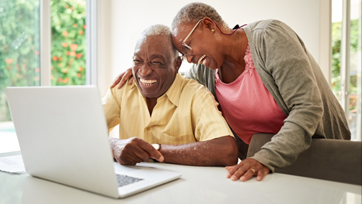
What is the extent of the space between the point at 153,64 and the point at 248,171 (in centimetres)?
71

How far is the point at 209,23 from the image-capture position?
4.95ft

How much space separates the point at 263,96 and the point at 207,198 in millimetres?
779

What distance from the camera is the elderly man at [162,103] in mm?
1442

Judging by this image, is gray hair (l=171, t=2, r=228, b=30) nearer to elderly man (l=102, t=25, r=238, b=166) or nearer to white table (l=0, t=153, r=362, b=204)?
elderly man (l=102, t=25, r=238, b=166)

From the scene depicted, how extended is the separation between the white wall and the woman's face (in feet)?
3.65

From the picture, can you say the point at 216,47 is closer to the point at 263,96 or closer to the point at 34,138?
the point at 263,96

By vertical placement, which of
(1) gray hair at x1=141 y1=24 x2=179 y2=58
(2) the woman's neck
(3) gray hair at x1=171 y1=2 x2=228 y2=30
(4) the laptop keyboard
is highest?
(3) gray hair at x1=171 y1=2 x2=228 y2=30

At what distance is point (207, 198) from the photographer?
79 cm

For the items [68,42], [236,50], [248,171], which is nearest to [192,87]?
[236,50]

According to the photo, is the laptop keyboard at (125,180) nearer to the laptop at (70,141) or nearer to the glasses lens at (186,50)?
the laptop at (70,141)

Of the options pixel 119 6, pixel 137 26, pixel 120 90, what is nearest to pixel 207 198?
pixel 120 90

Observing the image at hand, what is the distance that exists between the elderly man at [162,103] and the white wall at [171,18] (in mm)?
1203

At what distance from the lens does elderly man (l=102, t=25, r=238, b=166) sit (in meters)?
1.44

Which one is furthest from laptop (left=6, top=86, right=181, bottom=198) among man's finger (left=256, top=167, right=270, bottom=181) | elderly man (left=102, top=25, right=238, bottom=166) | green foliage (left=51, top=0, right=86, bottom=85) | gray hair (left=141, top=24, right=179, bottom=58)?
green foliage (left=51, top=0, right=86, bottom=85)
